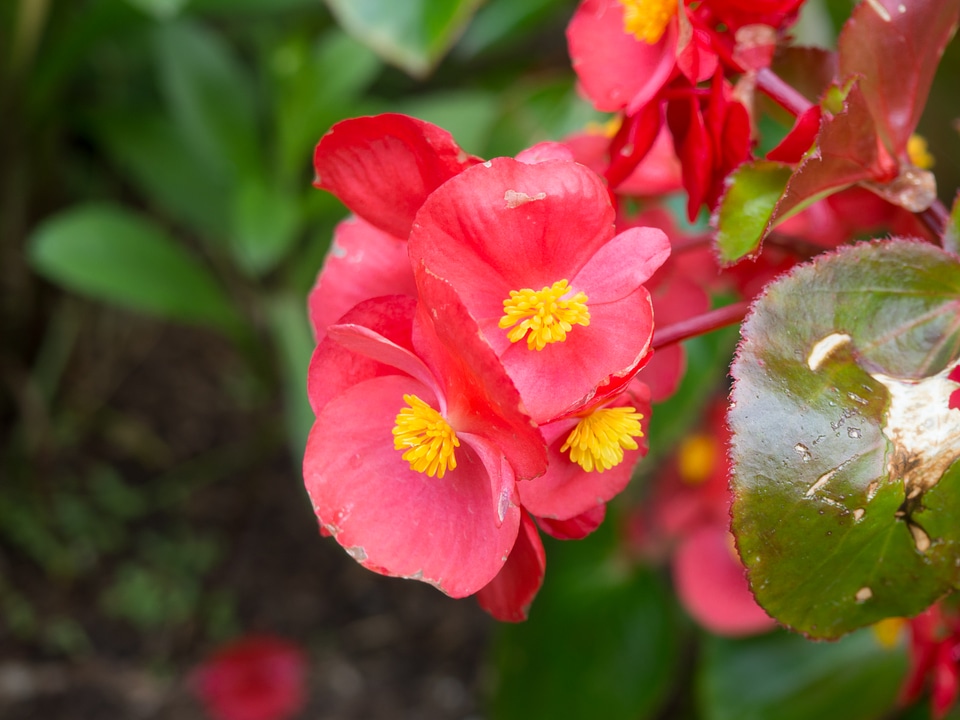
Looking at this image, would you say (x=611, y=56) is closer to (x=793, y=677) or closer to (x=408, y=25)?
(x=408, y=25)

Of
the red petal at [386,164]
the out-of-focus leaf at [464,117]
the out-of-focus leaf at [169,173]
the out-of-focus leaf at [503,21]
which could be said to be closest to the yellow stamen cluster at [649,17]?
the red petal at [386,164]

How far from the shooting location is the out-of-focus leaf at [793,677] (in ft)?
2.89

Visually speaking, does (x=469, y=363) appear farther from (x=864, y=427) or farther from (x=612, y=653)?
(x=612, y=653)

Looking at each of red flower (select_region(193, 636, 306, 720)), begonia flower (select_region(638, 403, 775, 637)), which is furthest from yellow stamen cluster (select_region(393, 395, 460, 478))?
red flower (select_region(193, 636, 306, 720))

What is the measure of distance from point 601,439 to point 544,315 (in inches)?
1.9

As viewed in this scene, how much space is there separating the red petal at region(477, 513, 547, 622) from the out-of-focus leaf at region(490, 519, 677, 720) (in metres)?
0.70

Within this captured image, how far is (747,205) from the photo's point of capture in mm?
339

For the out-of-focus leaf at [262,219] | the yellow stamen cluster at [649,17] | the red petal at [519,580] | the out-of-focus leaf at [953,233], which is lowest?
the out-of-focus leaf at [262,219]

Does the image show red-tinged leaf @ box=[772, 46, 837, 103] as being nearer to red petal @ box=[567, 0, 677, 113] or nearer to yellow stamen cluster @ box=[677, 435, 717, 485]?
red petal @ box=[567, 0, 677, 113]

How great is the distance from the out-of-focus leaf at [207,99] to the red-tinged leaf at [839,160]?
890 millimetres

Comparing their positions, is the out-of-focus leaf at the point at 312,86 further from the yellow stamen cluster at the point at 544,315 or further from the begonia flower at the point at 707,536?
the yellow stamen cluster at the point at 544,315

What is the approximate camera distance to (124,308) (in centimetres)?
145

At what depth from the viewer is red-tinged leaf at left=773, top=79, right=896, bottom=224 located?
32 cm

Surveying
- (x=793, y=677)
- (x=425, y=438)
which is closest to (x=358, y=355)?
(x=425, y=438)
